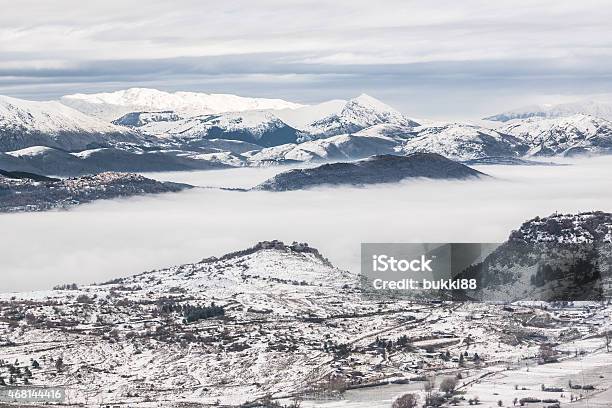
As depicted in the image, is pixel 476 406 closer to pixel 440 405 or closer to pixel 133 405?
pixel 440 405

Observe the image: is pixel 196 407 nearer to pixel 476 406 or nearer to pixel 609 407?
pixel 476 406

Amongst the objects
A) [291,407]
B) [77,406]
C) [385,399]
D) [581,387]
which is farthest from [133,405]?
[581,387]

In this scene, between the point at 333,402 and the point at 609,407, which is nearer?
the point at 609,407

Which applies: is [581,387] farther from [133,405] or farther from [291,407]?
[133,405]

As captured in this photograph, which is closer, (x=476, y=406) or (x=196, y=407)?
(x=476, y=406)

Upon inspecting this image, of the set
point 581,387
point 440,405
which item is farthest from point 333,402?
point 581,387

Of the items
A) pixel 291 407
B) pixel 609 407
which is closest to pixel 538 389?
pixel 609 407
